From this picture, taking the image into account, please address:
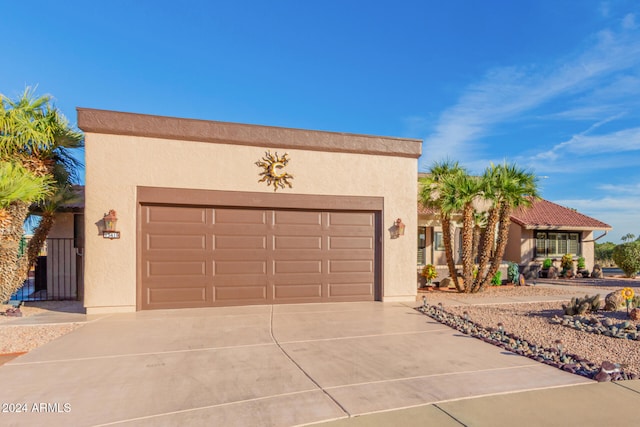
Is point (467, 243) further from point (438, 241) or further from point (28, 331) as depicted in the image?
point (28, 331)

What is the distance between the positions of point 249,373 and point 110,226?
5797 mm

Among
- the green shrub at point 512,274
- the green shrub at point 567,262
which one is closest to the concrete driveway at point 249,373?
the green shrub at point 512,274

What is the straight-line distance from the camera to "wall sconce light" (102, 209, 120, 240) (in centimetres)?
874

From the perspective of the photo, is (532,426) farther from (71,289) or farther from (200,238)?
(71,289)

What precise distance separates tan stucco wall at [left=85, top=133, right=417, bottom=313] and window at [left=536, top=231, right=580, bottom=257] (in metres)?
12.8

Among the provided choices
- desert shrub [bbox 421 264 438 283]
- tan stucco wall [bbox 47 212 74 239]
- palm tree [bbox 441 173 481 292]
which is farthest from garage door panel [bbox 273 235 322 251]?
tan stucco wall [bbox 47 212 74 239]

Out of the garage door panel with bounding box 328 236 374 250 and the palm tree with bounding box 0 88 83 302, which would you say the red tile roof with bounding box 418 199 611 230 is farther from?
the palm tree with bounding box 0 88 83 302

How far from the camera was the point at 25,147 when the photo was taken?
955 cm

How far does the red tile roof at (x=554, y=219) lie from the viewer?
63.2ft

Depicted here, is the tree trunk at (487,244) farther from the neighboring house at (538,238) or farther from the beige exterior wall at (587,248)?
the beige exterior wall at (587,248)

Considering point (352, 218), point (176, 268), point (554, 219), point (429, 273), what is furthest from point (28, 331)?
point (554, 219)

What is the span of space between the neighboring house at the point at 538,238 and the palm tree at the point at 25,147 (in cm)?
1442

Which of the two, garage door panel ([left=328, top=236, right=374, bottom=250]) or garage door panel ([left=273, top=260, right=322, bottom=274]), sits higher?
garage door panel ([left=328, top=236, right=374, bottom=250])

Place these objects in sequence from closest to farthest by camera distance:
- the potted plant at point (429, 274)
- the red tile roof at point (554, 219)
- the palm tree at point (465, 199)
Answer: the palm tree at point (465, 199) → the potted plant at point (429, 274) → the red tile roof at point (554, 219)
